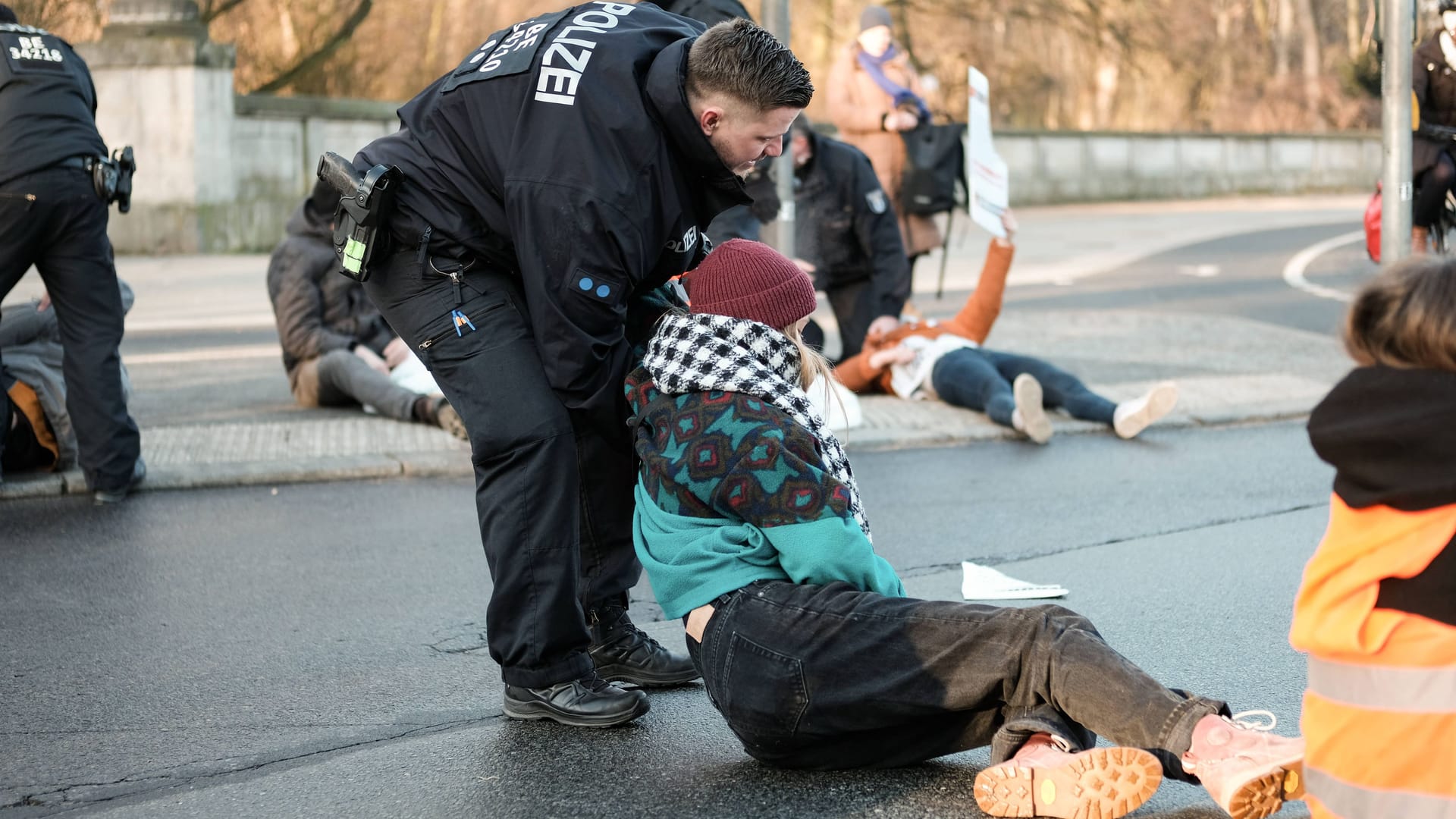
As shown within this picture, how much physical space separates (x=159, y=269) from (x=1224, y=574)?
13.5 m

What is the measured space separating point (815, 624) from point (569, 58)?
1.37 m

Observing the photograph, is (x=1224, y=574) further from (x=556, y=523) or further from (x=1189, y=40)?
(x=1189, y=40)

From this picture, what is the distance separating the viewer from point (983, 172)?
8.59m

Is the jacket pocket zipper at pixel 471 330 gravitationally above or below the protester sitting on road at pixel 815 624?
above

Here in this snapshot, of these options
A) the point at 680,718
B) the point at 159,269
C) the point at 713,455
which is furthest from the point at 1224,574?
the point at 159,269

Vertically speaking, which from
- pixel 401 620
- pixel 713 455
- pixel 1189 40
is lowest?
pixel 401 620

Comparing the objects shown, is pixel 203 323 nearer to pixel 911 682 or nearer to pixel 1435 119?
pixel 1435 119

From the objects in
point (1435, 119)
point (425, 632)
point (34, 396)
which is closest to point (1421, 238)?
point (1435, 119)

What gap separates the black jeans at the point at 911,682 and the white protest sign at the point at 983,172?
5.12 meters

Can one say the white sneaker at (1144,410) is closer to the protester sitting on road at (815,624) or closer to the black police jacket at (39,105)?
the protester sitting on road at (815,624)

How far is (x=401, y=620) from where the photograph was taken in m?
4.95

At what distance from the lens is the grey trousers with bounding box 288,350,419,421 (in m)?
8.13

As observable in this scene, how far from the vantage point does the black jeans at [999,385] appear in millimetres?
8109

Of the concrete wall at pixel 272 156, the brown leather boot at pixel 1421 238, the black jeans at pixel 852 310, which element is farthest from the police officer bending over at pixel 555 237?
the concrete wall at pixel 272 156
